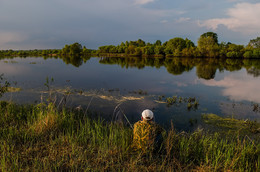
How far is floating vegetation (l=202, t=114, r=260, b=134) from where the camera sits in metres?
8.19

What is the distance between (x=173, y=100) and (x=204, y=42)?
7420 cm

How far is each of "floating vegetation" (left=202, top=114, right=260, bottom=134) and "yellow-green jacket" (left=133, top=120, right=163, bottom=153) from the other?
660cm

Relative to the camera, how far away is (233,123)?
8.99m

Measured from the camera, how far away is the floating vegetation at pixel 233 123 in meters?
8.19

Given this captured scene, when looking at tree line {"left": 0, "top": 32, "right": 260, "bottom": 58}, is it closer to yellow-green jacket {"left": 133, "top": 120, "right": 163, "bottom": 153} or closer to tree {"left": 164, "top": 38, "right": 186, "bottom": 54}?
tree {"left": 164, "top": 38, "right": 186, "bottom": 54}

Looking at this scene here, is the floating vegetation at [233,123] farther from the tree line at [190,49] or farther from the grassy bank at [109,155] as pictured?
the tree line at [190,49]

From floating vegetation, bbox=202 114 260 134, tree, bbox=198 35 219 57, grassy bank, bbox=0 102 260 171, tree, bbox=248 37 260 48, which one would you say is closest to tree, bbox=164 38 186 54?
tree, bbox=198 35 219 57

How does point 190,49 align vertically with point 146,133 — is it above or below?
above

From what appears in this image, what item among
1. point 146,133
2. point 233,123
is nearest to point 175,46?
point 233,123

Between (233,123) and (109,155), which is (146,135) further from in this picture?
(233,123)

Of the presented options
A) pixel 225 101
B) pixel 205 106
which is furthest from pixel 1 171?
pixel 225 101

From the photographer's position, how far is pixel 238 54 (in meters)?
73.2

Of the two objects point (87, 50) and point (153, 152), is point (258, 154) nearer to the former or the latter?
point (153, 152)

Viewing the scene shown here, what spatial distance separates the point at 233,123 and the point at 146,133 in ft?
25.2
